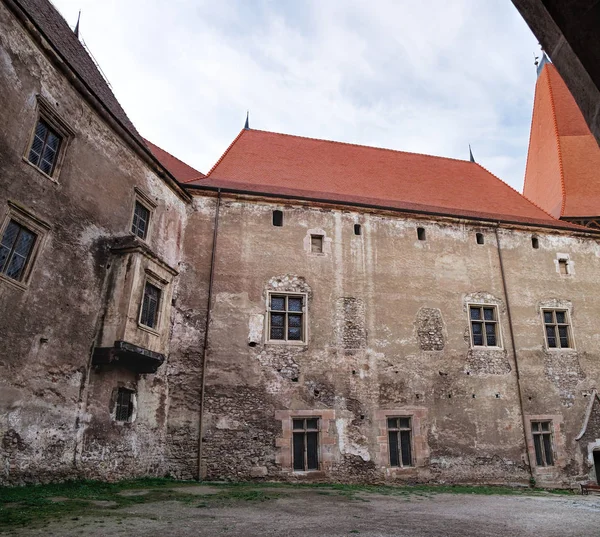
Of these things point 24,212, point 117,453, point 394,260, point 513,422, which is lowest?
point 117,453

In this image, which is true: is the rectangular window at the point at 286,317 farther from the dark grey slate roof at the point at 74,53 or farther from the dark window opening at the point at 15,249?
the dark window opening at the point at 15,249

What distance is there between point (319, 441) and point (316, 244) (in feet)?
17.0

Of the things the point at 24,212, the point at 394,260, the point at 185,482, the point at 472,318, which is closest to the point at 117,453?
the point at 185,482

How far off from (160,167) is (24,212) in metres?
4.48

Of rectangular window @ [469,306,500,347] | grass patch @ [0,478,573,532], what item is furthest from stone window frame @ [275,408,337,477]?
rectangular window @ [469,306,500,347]

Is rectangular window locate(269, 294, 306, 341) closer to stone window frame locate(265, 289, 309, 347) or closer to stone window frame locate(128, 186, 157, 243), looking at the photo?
stone window frame locate(265, 289, 309, 347)

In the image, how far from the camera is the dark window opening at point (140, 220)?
11.3 metres

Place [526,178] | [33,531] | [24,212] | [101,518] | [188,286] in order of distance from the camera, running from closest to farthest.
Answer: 1. [33,531]
2. [101,518]
3. [24,212]
4. [188,286]
5. [526,178]

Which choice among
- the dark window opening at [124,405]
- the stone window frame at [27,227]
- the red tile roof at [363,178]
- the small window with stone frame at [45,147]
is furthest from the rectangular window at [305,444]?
the small window with stone frame at [45,147]

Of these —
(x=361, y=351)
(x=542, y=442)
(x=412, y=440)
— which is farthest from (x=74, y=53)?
(x=542, y=442)

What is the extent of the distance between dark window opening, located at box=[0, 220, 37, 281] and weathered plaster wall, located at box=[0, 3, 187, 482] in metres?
0.22

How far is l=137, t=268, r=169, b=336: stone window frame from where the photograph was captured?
406 inches

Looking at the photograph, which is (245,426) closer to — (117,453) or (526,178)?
(117,453)

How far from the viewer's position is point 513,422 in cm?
1331
